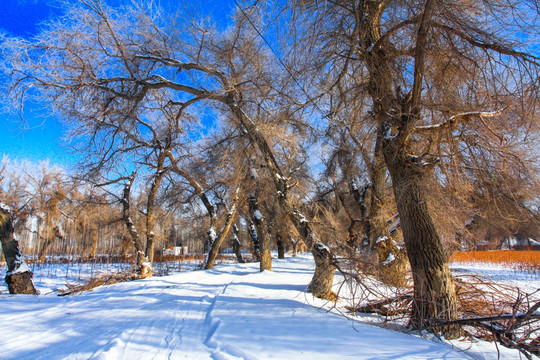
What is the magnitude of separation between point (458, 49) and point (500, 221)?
4012 mm

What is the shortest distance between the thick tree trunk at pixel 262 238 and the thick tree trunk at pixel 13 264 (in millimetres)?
7105

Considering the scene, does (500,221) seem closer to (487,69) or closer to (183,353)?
(487,69)

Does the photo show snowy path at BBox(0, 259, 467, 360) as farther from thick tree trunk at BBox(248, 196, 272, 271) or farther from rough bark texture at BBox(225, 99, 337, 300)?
thick tree trunk at BBox(248, 196, 272, 271)

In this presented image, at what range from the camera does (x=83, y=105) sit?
6.57 metres

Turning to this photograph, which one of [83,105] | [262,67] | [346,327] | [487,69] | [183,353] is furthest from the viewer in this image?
[262,67]

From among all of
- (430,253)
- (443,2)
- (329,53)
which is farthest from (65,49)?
(430,253)

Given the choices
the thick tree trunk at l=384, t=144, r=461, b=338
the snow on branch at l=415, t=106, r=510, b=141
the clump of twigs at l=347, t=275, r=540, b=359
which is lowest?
the clump of twigs at l=347, t=275, r=540, b=359

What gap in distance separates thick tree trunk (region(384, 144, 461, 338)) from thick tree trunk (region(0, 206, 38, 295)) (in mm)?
9108

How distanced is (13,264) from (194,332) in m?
7.21

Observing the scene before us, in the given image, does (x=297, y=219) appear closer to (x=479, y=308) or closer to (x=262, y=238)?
(x=479, y=308)

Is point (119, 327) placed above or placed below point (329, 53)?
below

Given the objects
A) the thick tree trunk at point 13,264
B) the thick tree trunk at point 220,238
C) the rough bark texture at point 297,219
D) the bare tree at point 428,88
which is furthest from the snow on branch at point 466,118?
the thick tree trunk at point 220,238

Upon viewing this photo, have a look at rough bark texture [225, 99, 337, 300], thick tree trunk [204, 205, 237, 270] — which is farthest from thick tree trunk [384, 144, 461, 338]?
thick tree trunk [204, 205, 237, 270]

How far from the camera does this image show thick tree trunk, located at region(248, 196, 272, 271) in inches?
457
